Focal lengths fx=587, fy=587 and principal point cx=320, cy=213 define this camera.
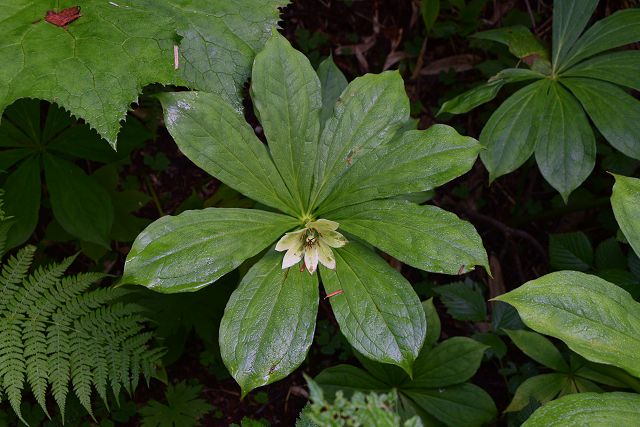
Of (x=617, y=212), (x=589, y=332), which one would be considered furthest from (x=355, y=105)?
(x=589, y=332)

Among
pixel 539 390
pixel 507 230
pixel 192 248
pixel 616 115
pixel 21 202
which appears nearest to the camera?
pixel 192 248

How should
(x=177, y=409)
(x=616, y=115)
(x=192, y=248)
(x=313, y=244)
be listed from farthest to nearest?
(x=177, y=409) < (x=616, y=115) < (x=313, y=244) < (x=192, y=248)

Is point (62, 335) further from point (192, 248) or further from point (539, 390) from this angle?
point (539, 390)

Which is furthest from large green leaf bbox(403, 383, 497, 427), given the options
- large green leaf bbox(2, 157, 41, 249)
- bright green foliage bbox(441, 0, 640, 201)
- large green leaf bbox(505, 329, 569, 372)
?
large green leaf bbox(2, 157, 41, 249)

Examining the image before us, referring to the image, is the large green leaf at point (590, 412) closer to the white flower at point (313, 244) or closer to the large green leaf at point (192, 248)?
the white flower at point (313, 244)

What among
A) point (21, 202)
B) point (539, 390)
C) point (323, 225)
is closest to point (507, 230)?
point (539, 390)

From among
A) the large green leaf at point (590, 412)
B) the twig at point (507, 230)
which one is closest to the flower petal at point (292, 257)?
the large green leaf at point (590, 412)

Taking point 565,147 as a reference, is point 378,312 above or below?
below
